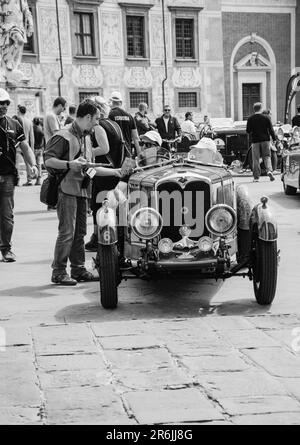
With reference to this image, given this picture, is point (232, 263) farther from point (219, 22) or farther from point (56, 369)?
point (219, 22)

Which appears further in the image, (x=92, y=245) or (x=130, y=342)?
(x=92, y=245)

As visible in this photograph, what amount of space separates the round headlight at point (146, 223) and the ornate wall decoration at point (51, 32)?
26789 mm

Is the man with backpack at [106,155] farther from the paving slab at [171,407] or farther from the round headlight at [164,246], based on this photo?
the paving slab at [171,407]

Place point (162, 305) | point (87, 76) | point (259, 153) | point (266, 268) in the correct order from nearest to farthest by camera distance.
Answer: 1. point (266, 268)
2. point (162, 305)
3. point (259, 153)
4. point (87, 76)

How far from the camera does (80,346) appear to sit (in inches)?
204

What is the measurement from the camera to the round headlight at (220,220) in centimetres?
627

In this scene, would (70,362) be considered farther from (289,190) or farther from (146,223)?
(289,190)

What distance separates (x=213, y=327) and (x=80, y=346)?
40.9 inches

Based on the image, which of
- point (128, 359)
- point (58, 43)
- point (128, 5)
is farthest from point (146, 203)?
point (128, 5)

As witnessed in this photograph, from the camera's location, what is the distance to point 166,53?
35094 mm

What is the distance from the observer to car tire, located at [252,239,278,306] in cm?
608

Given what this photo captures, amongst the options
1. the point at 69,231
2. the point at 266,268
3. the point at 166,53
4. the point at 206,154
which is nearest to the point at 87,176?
the point at 69,231

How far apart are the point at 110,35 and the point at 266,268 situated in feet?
95.6

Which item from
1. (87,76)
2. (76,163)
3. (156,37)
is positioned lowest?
(76,163)
